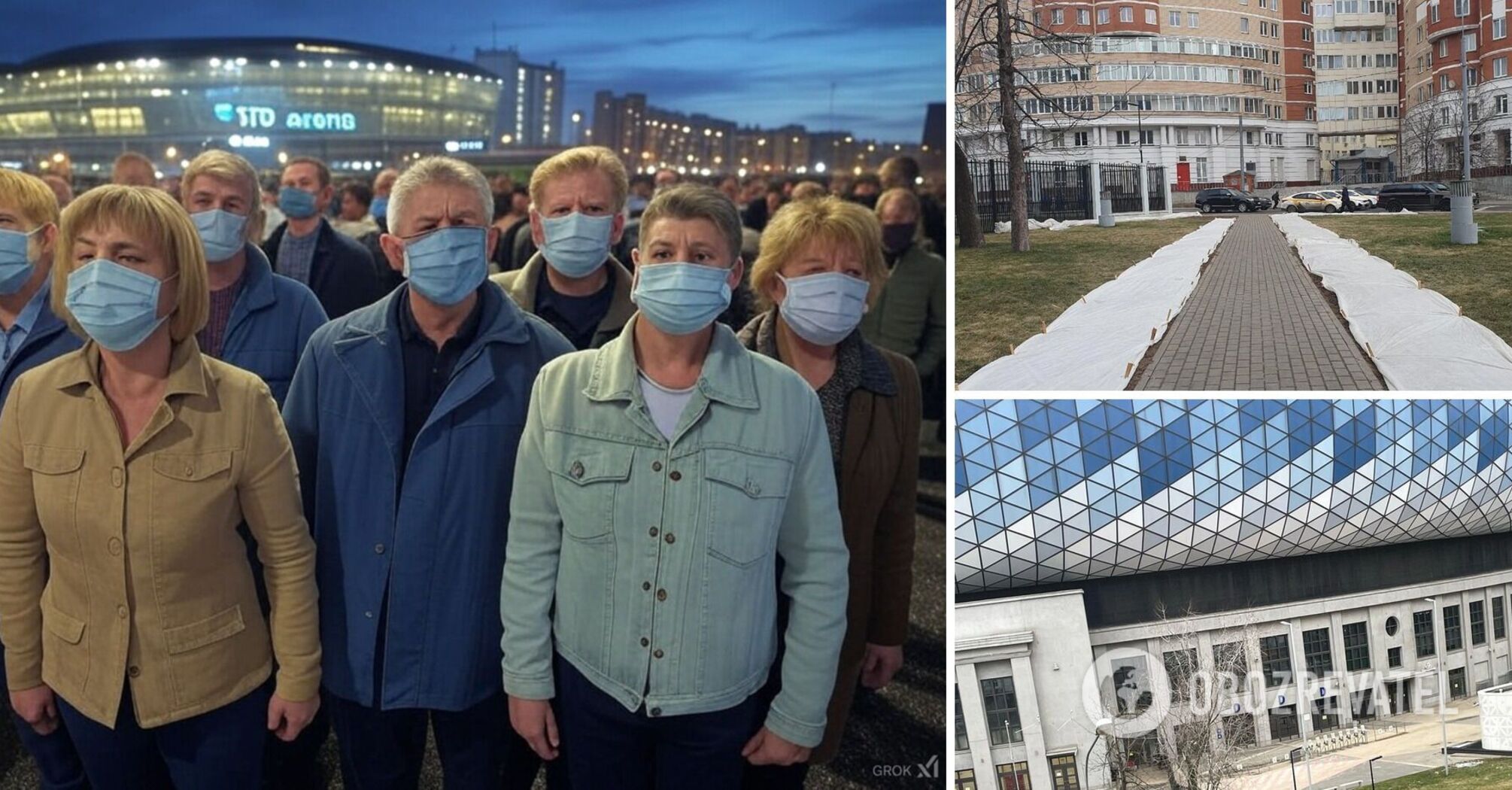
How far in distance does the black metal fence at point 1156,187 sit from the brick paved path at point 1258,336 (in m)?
0.25

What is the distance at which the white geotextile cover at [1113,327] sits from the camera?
3832mm

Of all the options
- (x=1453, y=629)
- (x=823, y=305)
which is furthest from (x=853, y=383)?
(x=1453, y=629)

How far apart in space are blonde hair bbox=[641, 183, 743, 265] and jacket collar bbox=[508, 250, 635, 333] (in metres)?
0.75

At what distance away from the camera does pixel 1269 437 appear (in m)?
4.11

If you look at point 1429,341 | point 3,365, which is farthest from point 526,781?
point 1429,341

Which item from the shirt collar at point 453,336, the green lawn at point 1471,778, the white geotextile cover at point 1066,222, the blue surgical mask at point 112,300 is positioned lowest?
the green lawn at point 1471,778

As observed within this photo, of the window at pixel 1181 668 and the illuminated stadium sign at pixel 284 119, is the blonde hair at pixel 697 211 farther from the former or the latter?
the illuminated stadium sign at pixel 284 119

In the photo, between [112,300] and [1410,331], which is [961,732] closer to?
[1410,331]

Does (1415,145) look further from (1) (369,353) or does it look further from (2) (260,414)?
(2) (260,414)

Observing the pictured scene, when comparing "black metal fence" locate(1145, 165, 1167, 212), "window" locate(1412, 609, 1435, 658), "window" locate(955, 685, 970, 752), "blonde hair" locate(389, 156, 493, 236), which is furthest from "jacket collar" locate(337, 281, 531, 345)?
"window" locate(1412, 609, 1435, 658)

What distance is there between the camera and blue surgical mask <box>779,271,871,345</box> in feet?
9.22

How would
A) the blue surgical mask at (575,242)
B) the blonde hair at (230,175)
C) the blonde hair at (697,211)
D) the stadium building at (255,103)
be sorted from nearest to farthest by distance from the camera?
the blonde hair at (697,211), the blue surgical mask at (575,242), the blonde hair at (230,175), the stadium building at (255,103)

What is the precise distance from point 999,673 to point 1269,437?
1319 millimetres

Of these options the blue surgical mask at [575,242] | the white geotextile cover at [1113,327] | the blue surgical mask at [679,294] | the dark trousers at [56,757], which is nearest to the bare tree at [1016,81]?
the white geotextile cover at [1113,327]
